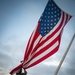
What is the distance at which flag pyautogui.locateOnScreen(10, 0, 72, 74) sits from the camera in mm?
15430

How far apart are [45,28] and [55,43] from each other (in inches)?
77.8

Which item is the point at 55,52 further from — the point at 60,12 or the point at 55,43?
the point at 60,12

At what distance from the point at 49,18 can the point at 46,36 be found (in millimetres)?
1915

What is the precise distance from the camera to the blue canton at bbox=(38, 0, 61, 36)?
54.9 ft

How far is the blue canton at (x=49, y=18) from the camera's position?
54.9 ft

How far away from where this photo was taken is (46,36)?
53.5 feet

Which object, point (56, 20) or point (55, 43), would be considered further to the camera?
point (56, 20)

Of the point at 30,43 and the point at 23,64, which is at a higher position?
the point at 30,43

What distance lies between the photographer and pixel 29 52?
16.0m

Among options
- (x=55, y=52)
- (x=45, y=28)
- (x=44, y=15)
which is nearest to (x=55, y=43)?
(x=55, y=52)

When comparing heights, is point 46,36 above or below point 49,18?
below

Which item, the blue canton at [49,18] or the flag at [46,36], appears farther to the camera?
the blue canton at [49,18]

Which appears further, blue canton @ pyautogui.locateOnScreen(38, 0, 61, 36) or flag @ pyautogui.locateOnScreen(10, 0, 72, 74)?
blue canton @ pyautogui.locateOnScreen(38, 0, 61, 36)

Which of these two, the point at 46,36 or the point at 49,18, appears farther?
the point at 49,18
